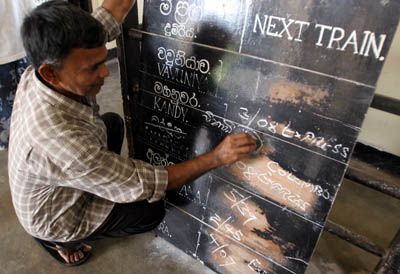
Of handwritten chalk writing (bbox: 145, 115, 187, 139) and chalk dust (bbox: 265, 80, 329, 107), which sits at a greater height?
chalk dust (bbox: 265, 80, 329, 107)

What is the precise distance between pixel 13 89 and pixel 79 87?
1.34 m

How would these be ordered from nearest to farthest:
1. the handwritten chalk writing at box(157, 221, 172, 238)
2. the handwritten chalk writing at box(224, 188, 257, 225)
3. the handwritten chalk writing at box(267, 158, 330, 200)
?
the handwritten chalk writing at box(267, 158, 330, 200), the handwritten chalk writing at box(224, 188, 257, 225), the handwritten chalk writing at box(157, 221, 172, 238)

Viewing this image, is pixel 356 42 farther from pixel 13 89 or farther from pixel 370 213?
pixel 13 89

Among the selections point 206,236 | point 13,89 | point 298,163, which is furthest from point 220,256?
point 13,89

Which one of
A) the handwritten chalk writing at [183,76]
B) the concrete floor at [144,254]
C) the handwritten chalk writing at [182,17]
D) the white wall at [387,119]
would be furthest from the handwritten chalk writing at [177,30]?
the white wall at [387,119]

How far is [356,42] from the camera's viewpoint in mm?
720

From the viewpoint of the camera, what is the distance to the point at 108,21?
1135 millimetres

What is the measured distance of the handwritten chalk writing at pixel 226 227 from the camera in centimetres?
123

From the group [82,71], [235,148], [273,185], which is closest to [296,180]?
[273,185]

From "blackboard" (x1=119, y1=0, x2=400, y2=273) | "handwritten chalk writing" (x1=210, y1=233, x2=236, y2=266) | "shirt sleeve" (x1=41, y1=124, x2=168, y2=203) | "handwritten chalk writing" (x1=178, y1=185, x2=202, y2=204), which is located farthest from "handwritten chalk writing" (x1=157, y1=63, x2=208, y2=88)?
"handwritten chalk writing" (x1=210, y1=233, x2=236, y2=266)

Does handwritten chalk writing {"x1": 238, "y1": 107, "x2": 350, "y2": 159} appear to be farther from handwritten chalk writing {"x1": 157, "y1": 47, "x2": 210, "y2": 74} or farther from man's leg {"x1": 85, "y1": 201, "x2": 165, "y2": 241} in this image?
man's leg {"x1": 85, "y1": 201, "x2": 165, "y2": 241}

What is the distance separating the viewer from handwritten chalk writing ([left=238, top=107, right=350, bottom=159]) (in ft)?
2.77

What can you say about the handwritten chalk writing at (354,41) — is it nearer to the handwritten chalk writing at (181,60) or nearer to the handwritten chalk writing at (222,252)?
the handwritten chalk writing at (181,60)

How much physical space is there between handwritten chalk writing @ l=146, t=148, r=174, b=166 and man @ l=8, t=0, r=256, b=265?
305mm
